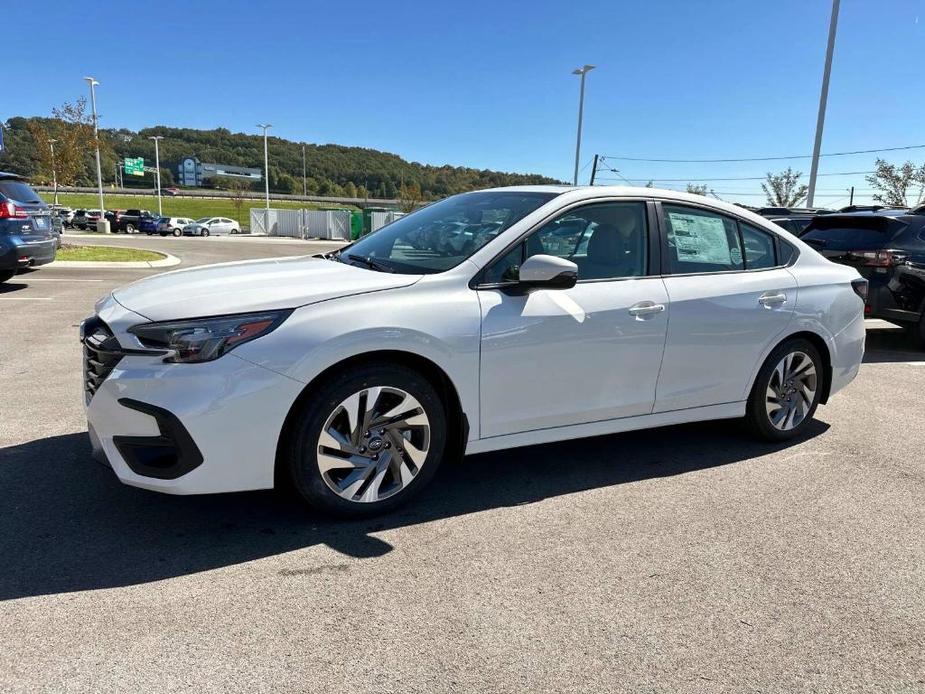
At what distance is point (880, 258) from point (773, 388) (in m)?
4.19

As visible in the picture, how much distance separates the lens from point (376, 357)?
321 cm

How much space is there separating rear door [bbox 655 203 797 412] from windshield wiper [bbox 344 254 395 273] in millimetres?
1662

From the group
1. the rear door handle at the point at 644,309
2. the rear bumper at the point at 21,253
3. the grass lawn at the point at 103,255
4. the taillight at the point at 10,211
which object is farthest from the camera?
the grass lawn at the point at 103,255

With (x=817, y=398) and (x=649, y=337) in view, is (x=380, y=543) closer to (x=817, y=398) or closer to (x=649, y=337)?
(x=649, y=337)

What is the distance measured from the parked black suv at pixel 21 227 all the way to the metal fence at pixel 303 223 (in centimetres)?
3904

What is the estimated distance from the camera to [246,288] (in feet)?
10.8

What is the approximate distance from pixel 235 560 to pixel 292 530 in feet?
1.09

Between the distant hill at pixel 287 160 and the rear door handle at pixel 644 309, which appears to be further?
the distant hill at pixel 287 160

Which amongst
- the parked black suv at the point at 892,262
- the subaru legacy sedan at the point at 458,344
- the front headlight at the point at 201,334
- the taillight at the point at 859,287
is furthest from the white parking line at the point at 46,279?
the taillight at the point at 859,287

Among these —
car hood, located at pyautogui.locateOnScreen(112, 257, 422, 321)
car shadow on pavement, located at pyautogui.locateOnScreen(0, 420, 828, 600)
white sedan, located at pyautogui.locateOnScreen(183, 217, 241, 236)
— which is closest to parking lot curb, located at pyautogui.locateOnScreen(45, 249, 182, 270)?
car shadow on pavement, located at pyautogui.locateOnScreen(0, 420, 828, 600)

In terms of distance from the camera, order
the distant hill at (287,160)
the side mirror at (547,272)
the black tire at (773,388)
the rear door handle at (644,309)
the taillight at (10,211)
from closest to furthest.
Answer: the side mirror at (547,272), the rear door handle at (644,309), the black tire at (773,388), the taillight at (10,211), the distant hill at (287,160)

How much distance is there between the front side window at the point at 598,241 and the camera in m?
3.74

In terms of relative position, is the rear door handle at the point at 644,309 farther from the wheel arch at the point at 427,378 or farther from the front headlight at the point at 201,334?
the front headlight at the point at 201,334

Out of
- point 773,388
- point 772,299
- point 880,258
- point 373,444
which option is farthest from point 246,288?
point 880,258
